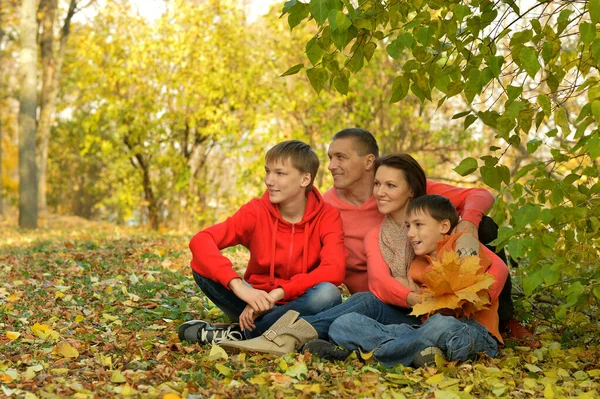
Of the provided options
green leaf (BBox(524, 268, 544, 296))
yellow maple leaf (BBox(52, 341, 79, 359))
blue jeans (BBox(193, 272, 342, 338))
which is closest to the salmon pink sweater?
blue jeans (BBox(193, 272, 342, 338))

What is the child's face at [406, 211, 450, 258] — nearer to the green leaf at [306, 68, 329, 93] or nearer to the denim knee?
the denim knee

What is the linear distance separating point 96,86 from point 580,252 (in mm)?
10546

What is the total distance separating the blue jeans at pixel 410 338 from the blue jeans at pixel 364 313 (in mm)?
105

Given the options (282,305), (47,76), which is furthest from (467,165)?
(47,76)

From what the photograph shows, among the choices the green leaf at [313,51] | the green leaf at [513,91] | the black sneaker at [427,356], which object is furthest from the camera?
the black sneaker at [427,356]

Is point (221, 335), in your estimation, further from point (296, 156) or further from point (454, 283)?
point (454, 283)

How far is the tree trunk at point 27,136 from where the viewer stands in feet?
39.8

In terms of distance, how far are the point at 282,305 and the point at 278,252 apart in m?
0.31

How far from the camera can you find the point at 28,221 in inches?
491

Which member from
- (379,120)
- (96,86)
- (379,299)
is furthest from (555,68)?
(96,86)

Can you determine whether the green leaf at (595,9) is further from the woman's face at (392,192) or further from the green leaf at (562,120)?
the woman's face at (392,192)

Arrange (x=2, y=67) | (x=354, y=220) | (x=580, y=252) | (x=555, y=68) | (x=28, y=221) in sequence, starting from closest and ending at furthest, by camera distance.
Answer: (x=555, y=68), (x=580, y=252), (x=354, y=220), (x=28, y=221), (x=2, y=67)

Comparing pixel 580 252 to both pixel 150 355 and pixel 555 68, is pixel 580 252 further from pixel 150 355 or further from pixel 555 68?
pixel 150 355

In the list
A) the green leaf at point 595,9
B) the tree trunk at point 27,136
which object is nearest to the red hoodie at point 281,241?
the green leaf at point 595,9
